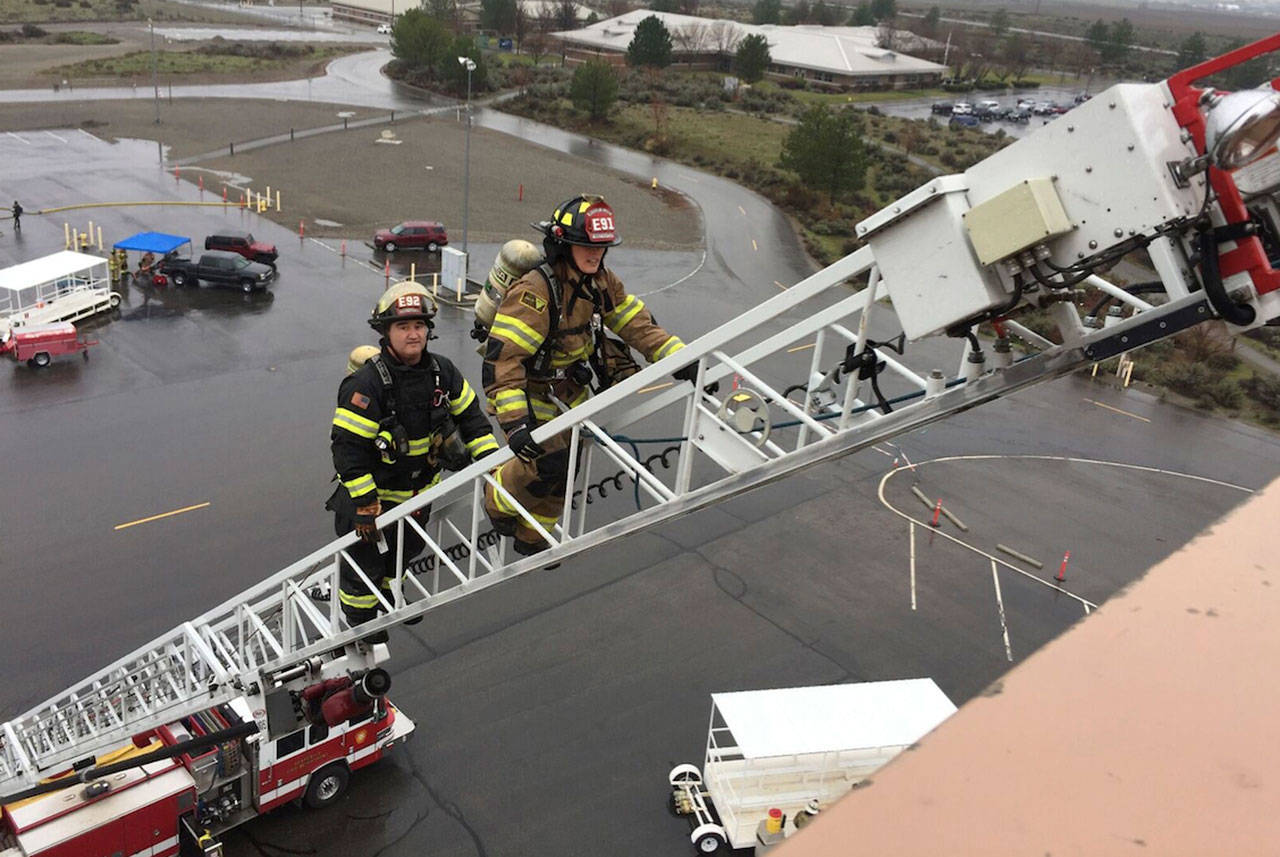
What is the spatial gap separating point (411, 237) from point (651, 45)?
48000 mm

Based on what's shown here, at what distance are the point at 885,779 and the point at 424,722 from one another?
12473mm

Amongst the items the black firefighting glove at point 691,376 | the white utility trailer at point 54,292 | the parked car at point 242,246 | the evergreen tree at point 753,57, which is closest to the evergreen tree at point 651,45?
the evergreen tree at point 753,57

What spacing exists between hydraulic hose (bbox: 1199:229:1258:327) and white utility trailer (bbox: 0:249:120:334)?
2633cm

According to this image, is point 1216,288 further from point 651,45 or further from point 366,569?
point 651,45

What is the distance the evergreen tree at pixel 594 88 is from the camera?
58.5 m

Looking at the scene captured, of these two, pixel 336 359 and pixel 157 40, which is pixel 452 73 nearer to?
pixel 157 40

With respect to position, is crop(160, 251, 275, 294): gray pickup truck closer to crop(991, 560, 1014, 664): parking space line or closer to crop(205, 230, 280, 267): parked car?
crop(205, 230, 280, 267): parked car

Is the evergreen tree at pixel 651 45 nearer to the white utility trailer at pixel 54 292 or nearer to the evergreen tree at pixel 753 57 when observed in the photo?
the evergreen tree at pixel 753 57

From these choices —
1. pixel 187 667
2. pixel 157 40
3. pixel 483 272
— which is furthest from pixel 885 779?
pixel 157 40

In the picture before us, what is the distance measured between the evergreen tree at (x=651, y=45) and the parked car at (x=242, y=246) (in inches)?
2025

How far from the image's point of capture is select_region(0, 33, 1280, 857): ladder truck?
4086 millimetres

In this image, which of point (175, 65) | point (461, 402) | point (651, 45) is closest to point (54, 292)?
point (461, 402)

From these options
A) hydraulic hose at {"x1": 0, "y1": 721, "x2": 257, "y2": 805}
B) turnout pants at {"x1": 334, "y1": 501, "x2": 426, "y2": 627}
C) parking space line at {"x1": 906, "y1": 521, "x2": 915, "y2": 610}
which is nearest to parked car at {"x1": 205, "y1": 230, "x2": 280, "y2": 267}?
parking space line at {"x1": 906, "y1": 521, "x2": 915, "y2": 610}

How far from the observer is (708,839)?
11.2 metres
